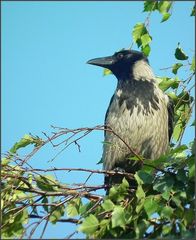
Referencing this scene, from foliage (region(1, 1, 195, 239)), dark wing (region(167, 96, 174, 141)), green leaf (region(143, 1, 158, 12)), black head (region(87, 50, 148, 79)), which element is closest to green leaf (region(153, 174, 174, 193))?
foliage (region(1, 1, 195, 239))

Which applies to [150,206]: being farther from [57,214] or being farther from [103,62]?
[103,62]

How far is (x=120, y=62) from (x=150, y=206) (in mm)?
3138

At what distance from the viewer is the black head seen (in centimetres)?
616

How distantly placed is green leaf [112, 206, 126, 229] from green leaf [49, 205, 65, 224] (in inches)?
20.1

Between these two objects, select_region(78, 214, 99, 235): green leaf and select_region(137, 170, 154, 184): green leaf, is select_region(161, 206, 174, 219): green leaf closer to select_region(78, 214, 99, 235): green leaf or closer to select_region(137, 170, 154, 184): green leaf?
select_region(137, 170, 154, 184): green leaf

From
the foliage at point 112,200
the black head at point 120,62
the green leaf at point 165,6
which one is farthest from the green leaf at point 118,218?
the black head at point 120,62

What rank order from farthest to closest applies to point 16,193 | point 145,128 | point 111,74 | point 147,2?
point 111,74
point 145,128
point 147,2
point 16,193

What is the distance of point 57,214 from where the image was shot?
3686mm

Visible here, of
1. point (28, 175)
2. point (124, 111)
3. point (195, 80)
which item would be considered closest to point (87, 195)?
point (28, 175)

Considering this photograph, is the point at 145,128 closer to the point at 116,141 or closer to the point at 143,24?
the point at 116,141

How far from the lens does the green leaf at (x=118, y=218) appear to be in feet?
10.8

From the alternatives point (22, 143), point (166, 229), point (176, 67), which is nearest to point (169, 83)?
point (176, 67)

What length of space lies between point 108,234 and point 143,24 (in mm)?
1827

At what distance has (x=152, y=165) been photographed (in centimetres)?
362
